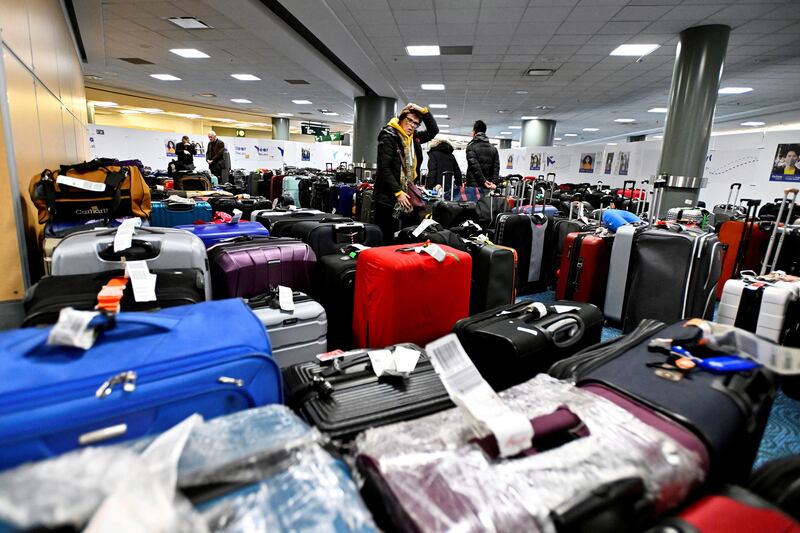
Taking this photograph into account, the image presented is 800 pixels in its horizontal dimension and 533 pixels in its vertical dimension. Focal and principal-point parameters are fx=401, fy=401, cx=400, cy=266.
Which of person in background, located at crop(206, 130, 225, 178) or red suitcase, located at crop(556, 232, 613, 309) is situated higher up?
person in background, located at crop(206, 130, 225, 178)

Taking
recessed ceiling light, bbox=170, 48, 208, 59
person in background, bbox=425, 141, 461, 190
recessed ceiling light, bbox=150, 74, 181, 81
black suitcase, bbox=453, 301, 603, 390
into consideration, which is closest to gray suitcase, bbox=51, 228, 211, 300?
black suitcase, bbox=453, 301, 603, 390

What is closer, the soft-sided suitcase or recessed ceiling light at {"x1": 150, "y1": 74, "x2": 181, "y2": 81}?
the soft-sided suitcase

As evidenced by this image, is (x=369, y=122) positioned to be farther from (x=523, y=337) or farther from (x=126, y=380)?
(x=126, y=380)

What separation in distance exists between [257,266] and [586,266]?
8.92 feet

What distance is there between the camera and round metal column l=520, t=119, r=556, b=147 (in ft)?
55.1

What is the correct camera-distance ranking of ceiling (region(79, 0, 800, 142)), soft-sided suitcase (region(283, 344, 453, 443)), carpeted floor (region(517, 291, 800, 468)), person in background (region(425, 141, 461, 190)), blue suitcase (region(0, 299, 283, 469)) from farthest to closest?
1. person in background (region(425, 141, 461, 190))
2. ceiling (region(79, 0, 800, 142))
3. carpeted floor (region(517, 291, 800, 468))
4. soft-sided suitcase (region(283, 344, 453, 443))
5. blue suitcase (region(0, 299, 283, 469))

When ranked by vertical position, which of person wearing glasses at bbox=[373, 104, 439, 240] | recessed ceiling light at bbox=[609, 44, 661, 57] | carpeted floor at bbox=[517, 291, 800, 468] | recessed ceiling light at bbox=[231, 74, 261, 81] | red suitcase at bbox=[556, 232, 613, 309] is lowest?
carpeted floor at bbox=[517, 291, 800, 468]

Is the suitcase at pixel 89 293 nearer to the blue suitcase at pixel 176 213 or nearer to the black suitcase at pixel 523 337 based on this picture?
the black suitcase at pixel 523 337

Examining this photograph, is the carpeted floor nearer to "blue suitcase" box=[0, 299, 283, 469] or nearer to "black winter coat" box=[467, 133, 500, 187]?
"blue suitcase" box=[0, 299, 283, 469]

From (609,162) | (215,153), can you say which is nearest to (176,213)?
(215,153)

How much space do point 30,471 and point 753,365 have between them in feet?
4.93

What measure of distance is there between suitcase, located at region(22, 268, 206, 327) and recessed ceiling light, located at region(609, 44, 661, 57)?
824 centimetres

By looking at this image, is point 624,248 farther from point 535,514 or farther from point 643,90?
point 643,90

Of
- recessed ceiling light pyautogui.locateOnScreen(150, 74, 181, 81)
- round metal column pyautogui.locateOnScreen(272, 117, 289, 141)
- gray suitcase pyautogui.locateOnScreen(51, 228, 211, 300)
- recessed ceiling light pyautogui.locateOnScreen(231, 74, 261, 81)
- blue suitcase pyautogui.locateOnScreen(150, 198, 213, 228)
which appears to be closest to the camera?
gray suitcase pyautogui.locateOnScreen(51, 228, 211, 300)
